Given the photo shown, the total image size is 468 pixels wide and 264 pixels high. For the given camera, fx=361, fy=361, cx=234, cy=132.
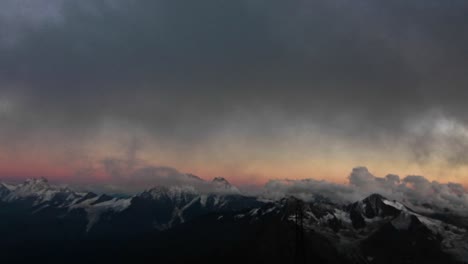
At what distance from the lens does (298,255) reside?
39500mm

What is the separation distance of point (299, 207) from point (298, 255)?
212 inches

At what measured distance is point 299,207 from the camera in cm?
3900

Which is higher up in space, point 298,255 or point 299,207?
point 299,207
